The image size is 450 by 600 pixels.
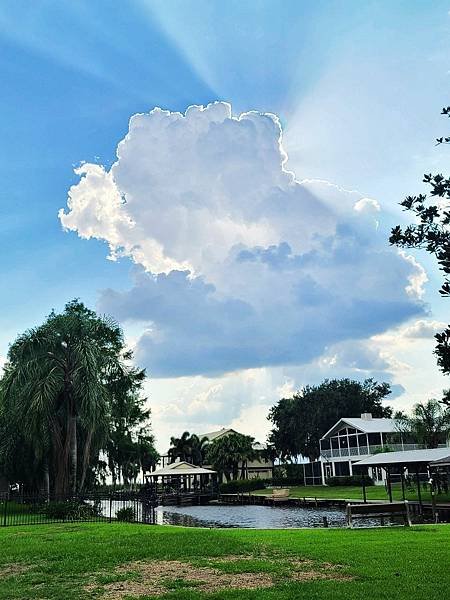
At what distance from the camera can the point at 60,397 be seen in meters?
34.5

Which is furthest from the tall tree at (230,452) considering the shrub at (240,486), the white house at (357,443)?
the white house at (357,443)

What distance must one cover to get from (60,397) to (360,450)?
39.9m

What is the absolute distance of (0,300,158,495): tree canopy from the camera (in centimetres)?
3241

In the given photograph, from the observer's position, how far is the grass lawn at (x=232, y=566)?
9.43 metres

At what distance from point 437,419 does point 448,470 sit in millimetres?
12852

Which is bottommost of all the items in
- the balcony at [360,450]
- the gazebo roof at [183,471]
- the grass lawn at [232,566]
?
the grass lawn at [232,566]

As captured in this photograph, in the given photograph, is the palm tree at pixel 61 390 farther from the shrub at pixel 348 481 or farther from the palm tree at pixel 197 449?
the palm tree at pixel 197 449

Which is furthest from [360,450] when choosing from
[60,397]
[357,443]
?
[60,397]

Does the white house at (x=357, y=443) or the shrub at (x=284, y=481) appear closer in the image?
the white house at (x=357, y=443)

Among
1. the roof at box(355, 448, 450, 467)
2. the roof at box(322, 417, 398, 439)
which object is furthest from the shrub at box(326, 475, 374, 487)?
the roof at box(355, 448, 450, 467)

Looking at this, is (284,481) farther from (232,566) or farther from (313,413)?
(232,566)

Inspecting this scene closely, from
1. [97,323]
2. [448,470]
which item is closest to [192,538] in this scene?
[97,323]

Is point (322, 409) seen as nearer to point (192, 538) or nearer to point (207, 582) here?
point (192, 538)

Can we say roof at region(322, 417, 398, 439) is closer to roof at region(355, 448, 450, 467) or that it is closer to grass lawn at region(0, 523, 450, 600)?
roof at region(355, 448, 450, 467)
